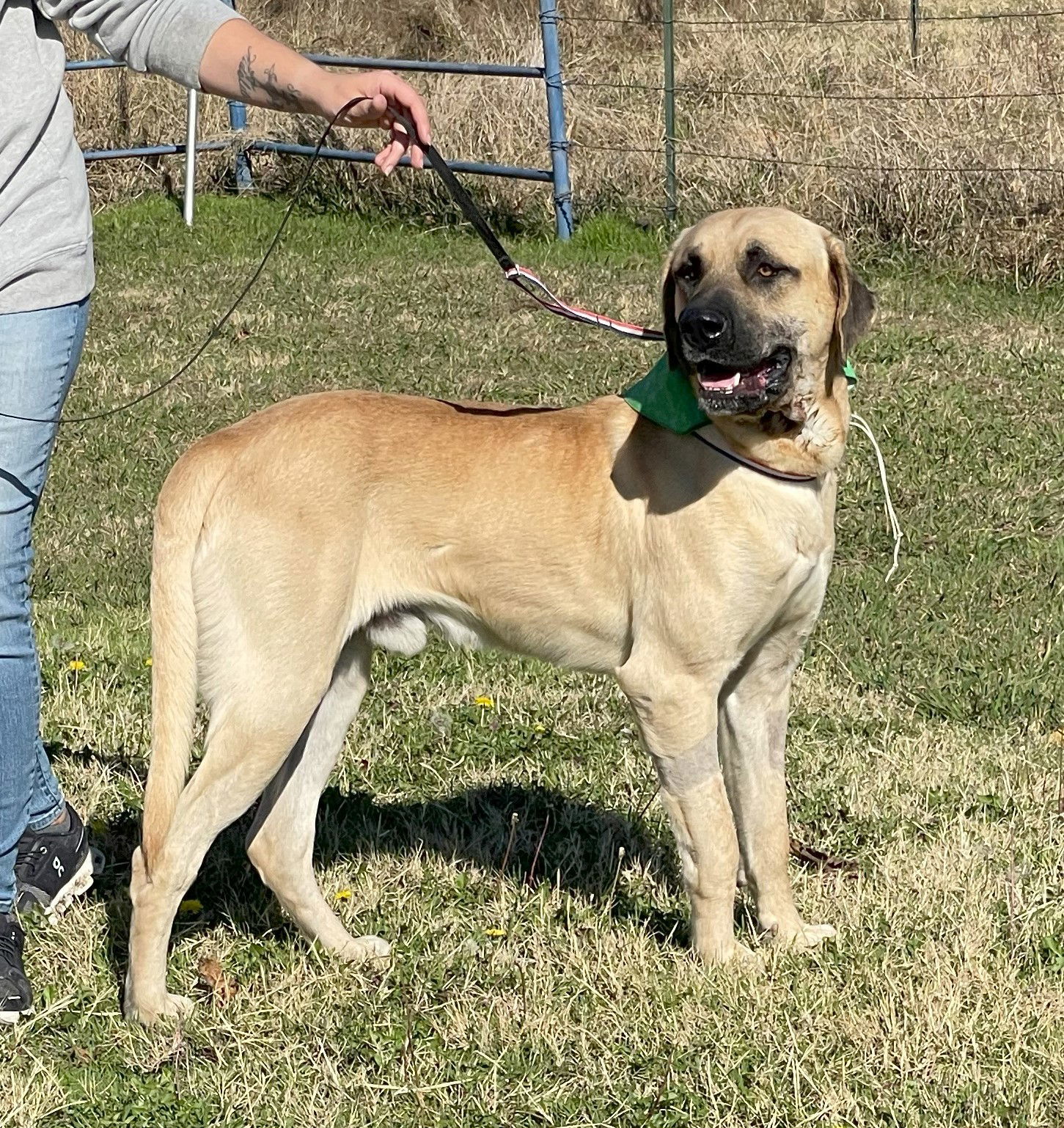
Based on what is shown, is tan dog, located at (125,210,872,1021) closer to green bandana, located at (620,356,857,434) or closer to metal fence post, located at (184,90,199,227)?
green bandana, located at (620,356,857,434)

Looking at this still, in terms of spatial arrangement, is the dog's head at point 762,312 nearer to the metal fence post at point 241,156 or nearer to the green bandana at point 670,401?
the green bandana at point 670,401

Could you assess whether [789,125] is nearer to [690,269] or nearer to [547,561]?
[690,269]

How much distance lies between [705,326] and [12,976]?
2.13 meters

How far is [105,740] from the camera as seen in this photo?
5074mm

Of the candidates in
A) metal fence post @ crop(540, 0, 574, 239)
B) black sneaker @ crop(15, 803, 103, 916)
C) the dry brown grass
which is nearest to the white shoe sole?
black sneaker @ crop(15, 803, 103, 916)

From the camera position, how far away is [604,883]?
4266 mm

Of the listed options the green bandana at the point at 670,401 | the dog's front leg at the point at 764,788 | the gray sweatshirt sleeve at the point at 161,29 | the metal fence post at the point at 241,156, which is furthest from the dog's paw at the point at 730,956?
the metal fence post at the point at 241,156

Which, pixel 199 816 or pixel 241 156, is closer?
→ pixel 199 816

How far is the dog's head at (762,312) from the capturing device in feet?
11.5

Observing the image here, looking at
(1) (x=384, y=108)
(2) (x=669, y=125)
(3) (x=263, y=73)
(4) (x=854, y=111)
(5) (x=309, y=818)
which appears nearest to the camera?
(3) (x=263, y=73)

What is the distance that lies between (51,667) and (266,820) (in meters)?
1.98

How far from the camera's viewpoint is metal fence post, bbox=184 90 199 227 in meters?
13.0

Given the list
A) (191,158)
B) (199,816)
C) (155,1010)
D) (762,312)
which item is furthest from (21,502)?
(191,158)

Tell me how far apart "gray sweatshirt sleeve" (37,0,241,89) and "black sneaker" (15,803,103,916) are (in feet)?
6.34
